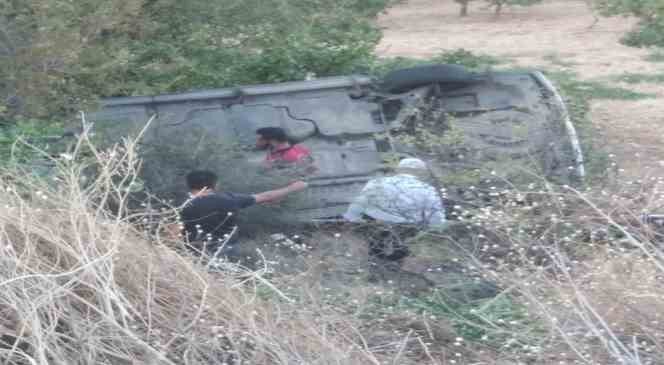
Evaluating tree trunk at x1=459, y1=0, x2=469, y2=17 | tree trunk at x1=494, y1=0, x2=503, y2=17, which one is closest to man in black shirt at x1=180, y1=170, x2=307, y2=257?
tree trunk at x1=494, y1=0, x2=503, y2=17

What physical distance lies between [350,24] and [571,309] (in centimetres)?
795

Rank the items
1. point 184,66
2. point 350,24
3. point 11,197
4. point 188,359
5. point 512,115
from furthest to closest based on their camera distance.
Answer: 1. point 350,24
2. point 184,66
3. point 512,115
4. point 11,197
5. point 188,359

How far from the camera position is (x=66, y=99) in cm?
867

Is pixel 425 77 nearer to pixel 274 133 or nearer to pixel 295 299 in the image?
pixel 274 133

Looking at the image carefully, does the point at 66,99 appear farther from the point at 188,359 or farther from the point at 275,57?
the point at 188,359

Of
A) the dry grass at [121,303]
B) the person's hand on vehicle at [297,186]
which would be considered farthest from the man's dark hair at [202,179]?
the dry grass at [121,303]

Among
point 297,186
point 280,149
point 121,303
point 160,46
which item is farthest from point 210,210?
point 160,46

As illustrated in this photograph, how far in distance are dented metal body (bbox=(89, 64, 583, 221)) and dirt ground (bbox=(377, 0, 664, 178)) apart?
61cm

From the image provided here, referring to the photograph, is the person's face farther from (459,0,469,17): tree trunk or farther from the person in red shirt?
(459,0,469,17): tree trunk

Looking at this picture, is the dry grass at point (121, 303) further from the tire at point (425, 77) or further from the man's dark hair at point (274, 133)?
the tire at point (425, 77)

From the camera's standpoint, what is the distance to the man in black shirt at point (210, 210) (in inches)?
264

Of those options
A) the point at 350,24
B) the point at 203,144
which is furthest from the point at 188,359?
the point at 350,24

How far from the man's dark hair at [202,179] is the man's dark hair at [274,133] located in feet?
3.78

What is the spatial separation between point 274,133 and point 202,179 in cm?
126
